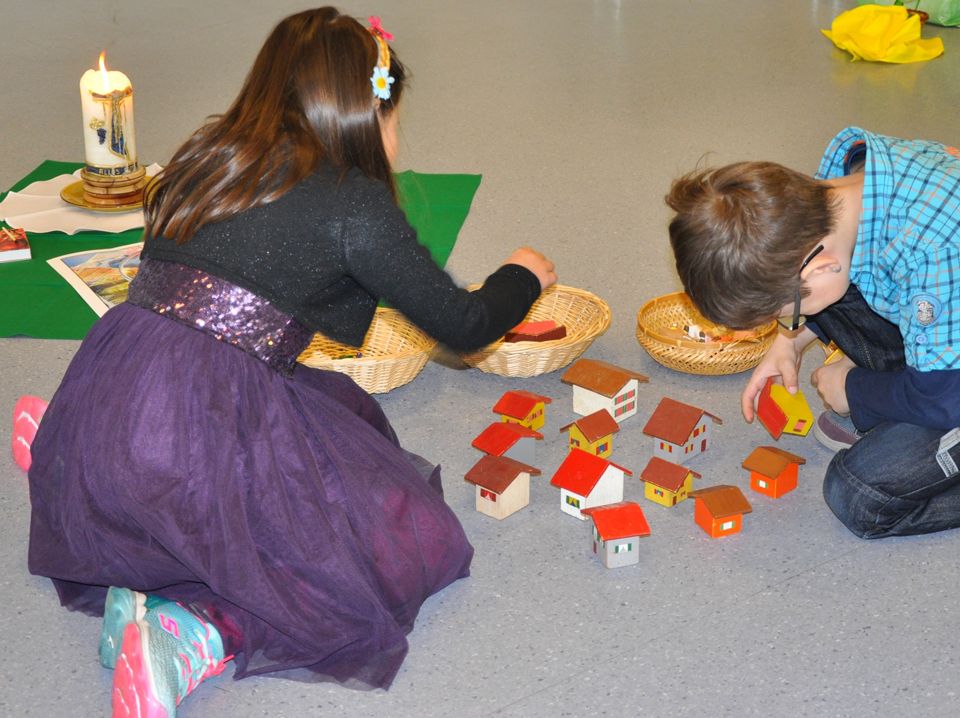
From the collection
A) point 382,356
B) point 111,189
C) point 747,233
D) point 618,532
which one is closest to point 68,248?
point 111,189

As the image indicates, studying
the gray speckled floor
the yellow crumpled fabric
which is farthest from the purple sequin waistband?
the yellow crumpled fabric

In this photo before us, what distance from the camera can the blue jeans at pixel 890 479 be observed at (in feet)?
4.29

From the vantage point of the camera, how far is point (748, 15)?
409 centimetres

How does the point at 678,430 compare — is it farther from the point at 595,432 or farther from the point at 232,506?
the point at 232,506

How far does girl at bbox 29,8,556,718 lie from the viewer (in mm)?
1104

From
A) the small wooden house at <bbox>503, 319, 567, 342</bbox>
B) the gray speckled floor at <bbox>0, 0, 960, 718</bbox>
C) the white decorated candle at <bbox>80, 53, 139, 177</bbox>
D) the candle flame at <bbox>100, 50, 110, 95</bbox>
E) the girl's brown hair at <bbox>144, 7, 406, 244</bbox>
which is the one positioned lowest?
the gray speckled floor at <bbox>0, 0, 960, 718</bbox>

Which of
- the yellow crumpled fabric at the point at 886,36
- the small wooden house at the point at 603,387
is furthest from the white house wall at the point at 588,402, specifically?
the yellow crumpled fabric at the point at 886,36

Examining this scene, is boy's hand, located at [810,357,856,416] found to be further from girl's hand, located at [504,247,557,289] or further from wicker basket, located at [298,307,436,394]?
wicker basket, located at [298,307,436,394]

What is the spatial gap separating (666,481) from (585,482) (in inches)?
4.9

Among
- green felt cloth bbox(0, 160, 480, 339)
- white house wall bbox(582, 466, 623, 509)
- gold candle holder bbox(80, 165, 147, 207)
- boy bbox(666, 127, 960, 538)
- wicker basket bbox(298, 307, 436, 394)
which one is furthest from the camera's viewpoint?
gold candle holder bbox(80, 165, 147, 207)

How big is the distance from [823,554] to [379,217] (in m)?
0.73

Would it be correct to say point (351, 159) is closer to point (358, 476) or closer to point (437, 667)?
point (358, 476)

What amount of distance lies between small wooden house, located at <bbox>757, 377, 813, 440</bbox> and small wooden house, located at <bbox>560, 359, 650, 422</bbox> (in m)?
0.18

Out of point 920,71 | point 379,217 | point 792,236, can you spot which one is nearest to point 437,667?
point 379,217
